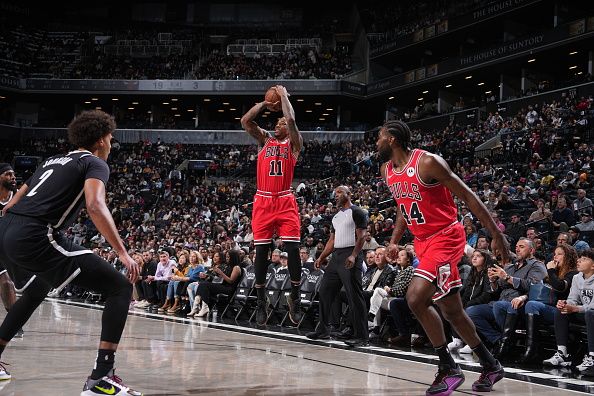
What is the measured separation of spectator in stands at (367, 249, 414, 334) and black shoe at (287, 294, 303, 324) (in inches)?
43.7

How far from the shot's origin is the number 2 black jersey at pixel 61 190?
12.7 feet

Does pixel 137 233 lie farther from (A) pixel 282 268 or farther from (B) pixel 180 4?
(B) pixel 180 4

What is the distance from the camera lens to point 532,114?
21641mm

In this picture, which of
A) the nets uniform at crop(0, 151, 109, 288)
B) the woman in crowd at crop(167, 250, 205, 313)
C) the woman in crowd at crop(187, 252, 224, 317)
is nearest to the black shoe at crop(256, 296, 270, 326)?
the woman in crowd at crop(187, 252, 224, 317)

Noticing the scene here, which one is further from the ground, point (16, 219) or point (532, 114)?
point (532, 114)

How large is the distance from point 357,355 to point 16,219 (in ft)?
11.7

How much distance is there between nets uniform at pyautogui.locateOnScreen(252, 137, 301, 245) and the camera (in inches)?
280

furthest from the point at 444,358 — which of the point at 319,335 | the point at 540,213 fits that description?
the point at 540,213

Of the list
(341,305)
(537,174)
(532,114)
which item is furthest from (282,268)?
(532,114)

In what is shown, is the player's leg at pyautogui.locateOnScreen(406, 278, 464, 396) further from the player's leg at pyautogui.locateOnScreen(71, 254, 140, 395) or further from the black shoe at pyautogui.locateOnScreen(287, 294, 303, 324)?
the black shoe at pyautogui.locateOnScreen(287, 294, 303, 324)

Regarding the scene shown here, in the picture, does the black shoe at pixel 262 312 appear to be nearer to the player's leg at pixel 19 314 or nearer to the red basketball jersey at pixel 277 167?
the red basketball jersey at pixel 277 167

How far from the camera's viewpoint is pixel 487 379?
15.2 ft

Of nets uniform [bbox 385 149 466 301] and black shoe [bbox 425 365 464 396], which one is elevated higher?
nets uniform [bbox 385 149 466 301]

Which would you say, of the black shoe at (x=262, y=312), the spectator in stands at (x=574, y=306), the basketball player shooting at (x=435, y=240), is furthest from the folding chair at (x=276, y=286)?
the basketball player shooting at (x=435, y=240)
